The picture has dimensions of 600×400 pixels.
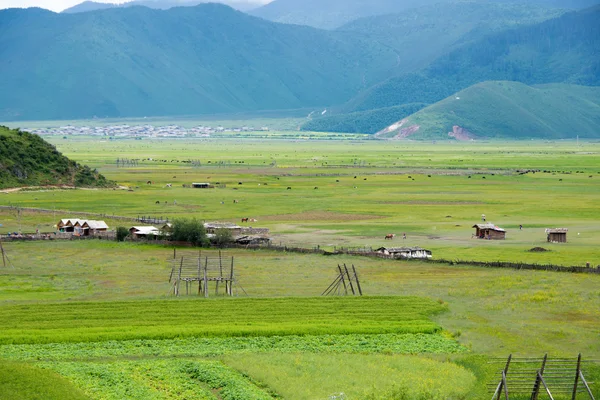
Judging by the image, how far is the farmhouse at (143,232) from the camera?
7675 centimetres

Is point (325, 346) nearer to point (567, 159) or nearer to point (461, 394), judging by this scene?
point (461, 394)

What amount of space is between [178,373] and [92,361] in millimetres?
4007

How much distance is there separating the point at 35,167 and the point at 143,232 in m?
50.5

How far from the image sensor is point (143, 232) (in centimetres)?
7700

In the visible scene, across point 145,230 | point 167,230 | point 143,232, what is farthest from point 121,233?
point 167,230

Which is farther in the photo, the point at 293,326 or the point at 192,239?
the point at 192,239

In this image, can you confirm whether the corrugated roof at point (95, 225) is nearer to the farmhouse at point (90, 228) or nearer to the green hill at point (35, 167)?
the farmhouse at point (90, 228)

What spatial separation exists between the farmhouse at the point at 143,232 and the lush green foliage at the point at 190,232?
7.77 feet

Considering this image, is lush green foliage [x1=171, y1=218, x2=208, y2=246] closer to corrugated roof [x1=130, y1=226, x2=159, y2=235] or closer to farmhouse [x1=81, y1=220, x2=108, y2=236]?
corrugated roof [x1=130, y1=226, x2=159, y2=235]

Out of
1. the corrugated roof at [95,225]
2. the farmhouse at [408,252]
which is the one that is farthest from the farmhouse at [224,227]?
the farmhouse at [408,252]

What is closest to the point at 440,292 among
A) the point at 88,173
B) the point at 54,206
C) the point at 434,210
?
the point at 434,210

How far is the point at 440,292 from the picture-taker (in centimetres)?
5556

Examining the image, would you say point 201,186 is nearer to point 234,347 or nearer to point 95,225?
point 95,225

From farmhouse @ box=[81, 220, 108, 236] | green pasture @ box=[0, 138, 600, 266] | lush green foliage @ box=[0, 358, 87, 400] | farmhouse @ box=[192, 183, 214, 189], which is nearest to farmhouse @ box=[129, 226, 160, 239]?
farmhouse @ box=[81, 220, 108, 236]
